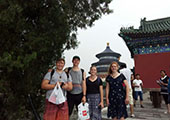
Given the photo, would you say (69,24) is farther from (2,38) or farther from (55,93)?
(55,93)

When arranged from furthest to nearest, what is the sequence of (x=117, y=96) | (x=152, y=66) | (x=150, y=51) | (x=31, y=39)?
1. (x=150, y=51)
2. (x=152, y=66)
3. (x=117, y=96)
4. (x=31, y=39)

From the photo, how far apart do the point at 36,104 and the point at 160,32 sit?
9.83m

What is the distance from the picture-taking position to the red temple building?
375 inches

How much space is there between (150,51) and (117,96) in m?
8.75

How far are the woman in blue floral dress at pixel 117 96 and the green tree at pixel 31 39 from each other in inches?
45.2

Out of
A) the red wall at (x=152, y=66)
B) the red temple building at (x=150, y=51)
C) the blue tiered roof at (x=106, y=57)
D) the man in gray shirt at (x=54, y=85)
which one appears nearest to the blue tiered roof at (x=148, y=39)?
the red temple building at (x=150, y=51)

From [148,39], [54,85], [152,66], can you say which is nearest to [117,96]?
[54,85]

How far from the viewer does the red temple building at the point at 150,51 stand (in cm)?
953

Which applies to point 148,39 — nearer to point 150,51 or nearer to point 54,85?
point 150,51

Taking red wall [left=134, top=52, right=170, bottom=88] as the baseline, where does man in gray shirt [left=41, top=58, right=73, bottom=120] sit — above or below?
below

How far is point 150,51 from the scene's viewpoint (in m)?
10.1

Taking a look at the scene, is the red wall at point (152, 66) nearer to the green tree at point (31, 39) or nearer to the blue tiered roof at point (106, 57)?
the green tree at point (31, 39)

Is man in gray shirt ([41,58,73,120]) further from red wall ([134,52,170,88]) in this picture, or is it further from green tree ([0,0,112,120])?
red wall ([134,52,170,88])

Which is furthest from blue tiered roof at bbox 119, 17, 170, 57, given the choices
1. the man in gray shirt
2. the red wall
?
the man in gray shirt
